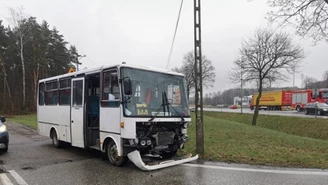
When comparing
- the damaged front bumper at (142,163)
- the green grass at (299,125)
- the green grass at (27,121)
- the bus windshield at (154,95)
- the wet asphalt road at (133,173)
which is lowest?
the green grass at (299,125)

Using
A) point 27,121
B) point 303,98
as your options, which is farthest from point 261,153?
point 303,98

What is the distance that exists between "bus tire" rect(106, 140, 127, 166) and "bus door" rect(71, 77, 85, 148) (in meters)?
1.49

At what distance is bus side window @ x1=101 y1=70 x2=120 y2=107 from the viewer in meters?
7.11

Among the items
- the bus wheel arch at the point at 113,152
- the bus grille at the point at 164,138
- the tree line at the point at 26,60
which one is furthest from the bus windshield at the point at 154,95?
the tree line at the point at 26,60

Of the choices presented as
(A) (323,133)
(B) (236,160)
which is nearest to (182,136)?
(B) (236,160)

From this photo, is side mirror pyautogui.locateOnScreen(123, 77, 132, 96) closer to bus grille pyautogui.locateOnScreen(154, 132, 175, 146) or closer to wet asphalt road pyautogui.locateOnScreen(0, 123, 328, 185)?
bus grille pyautogui.locateOnScreen(154, 132, 175, 146)

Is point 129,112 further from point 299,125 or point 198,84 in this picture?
point 299,125

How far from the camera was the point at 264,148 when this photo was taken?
380 inches

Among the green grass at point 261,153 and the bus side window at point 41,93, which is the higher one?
the bus side window at point 41,93

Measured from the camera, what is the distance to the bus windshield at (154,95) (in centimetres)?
692

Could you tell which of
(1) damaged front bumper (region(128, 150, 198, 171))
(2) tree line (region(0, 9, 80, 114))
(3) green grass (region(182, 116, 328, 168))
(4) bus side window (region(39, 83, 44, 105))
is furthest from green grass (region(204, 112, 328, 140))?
(2) tree line (region(0, 9, 80, 114))

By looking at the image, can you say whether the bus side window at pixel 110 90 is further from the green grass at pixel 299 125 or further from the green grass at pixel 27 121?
the green grass at pixel 299 125

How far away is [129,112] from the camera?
676cm

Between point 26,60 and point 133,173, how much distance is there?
44135 mm
